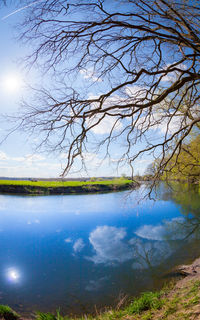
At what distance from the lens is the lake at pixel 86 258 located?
13.6 ft

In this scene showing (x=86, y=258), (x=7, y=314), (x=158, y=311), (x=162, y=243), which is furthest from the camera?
(x=162, y=243)

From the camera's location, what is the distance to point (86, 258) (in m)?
6.39

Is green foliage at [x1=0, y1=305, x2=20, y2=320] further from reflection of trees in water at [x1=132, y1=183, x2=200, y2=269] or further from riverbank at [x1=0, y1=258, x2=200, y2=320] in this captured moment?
reflection of trees in water at [x1=132, y1=183, x2=200, y2=269]

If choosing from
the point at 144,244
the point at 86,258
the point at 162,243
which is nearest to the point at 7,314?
the point at 86,258

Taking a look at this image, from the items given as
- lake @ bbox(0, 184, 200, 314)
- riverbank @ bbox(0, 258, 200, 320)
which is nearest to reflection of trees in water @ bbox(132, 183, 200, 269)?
lake @ bbox(0, 184, 200, 314)

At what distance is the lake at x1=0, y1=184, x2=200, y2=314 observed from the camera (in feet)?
13.6

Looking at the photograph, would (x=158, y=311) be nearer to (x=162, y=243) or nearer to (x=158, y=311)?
→ (x=158, y=311)

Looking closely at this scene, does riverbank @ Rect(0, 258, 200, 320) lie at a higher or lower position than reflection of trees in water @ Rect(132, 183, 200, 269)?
higher

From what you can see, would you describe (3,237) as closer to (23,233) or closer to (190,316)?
(23,233)

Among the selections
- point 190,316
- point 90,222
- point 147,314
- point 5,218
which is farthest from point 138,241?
point 5,218

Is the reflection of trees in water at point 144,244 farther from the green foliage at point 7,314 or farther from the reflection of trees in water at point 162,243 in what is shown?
the green foliage at point 7,314

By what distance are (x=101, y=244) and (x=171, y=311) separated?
5.71m

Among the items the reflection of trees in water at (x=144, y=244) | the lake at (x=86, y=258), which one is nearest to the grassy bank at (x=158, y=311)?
the lake at (x=86, y=258)

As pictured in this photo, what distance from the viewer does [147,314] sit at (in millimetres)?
2600
